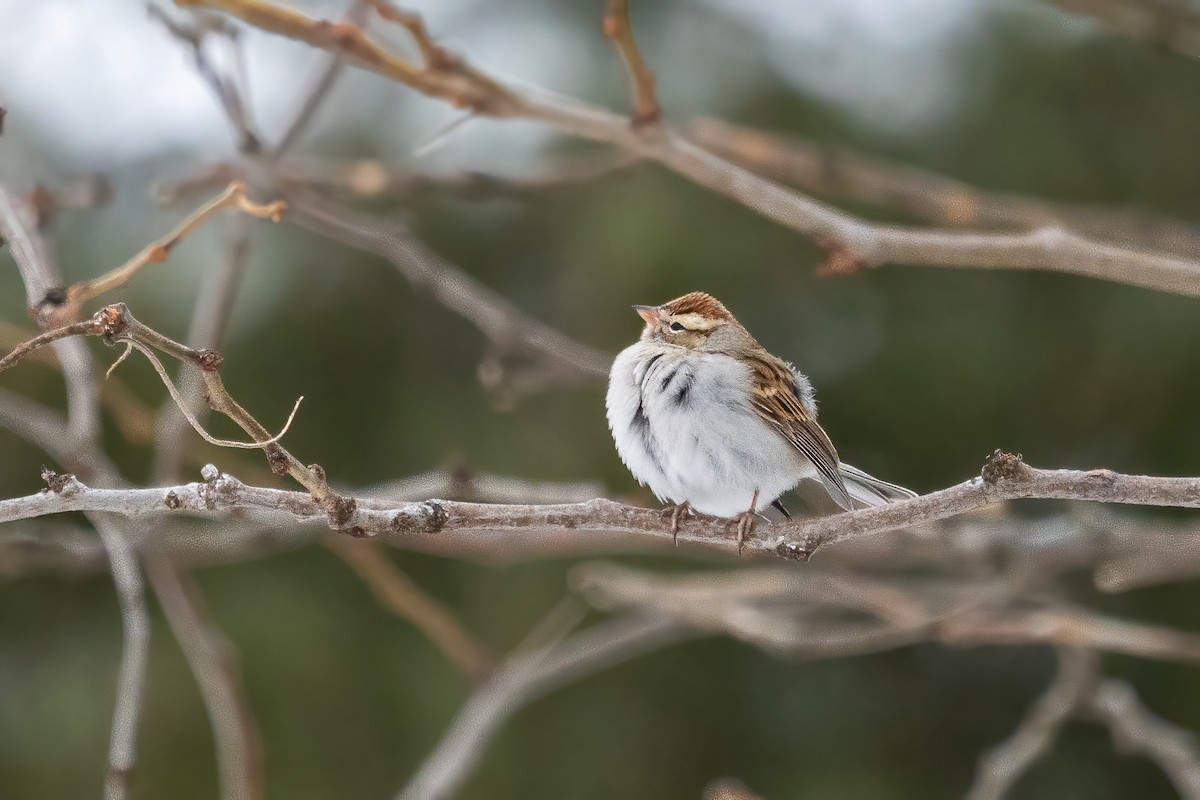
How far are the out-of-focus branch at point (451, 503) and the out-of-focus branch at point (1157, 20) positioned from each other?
1581 millimetres

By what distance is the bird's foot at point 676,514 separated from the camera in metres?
1.88

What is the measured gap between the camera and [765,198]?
1.96 meters

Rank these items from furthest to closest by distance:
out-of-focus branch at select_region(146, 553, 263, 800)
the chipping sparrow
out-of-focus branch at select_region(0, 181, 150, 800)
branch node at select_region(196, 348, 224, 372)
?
1. the chipping sparrow
2. out-of-focus branch at select_region(146, 553, 263, 800)
3. out-of-focus branch at select_region(0, 181, 150, 800)
4. branch node at select_region(196, 348, 224, 372)

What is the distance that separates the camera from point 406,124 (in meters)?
5.08

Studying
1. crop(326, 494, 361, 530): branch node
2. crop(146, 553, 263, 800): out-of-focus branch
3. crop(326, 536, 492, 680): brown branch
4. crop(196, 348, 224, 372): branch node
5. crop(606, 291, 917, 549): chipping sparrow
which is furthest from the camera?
crop(326, 536, 492, 680): brown branch

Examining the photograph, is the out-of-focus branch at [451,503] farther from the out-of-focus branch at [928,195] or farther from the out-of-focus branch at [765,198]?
the out-of-focus branch at [928,195]

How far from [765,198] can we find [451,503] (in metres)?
0.80

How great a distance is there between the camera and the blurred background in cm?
428

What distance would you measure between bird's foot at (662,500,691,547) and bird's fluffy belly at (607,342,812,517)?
15 centimetres

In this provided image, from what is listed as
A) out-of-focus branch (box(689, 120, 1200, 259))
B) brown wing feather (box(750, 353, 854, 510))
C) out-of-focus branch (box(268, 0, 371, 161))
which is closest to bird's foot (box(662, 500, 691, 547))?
brown wing feather (box(750, 353, 854, 510))

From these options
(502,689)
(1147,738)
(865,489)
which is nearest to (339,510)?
(865,489)

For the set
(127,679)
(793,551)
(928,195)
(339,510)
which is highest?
(928,195)

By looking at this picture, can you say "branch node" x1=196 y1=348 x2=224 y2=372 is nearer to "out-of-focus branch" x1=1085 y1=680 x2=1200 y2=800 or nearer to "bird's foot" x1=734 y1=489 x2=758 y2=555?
"bird's foot" x1=734 y1=489 x2=758 y2=555

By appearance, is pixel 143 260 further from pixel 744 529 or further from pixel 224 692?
pixel 224 692
